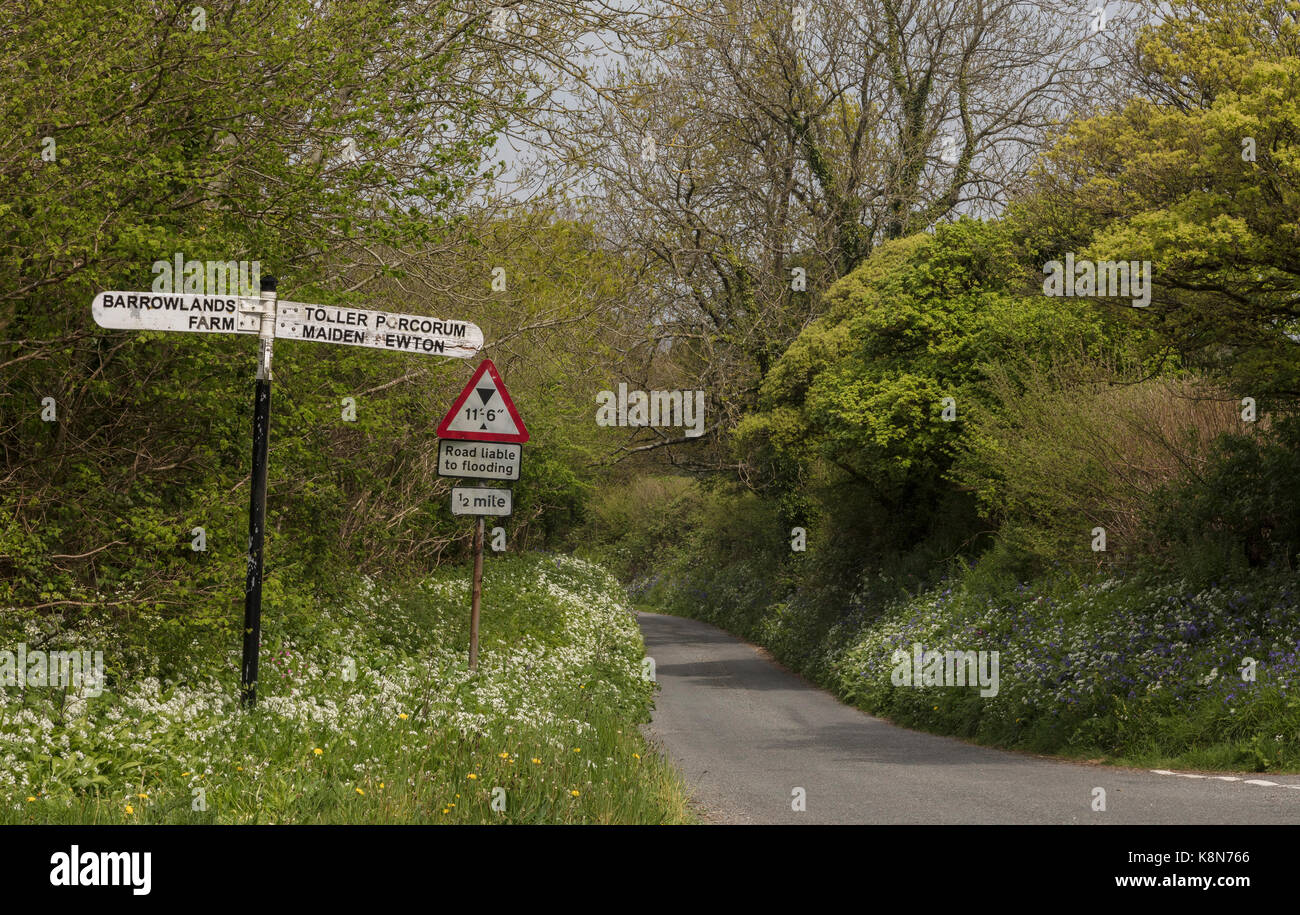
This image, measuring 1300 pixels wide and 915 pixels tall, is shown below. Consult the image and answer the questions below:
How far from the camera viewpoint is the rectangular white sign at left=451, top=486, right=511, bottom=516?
11.0 meters

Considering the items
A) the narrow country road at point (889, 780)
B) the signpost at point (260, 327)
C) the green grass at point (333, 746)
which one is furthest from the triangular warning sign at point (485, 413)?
the narrow country road at point (889, 780)

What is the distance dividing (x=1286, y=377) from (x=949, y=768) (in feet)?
18.2

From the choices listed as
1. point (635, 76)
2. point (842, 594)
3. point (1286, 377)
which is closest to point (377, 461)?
point (635, 76)

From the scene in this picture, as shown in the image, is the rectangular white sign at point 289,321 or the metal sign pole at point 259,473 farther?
the metal sign pole at point 259,473

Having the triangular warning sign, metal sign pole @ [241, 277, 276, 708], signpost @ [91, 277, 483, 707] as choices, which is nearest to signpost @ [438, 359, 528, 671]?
the triangular warning sign

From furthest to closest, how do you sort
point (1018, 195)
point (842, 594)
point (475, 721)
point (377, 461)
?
1. point (1018, 195)
2. point (842, 594)
3. point (377, 461)
4. point (475, 721)

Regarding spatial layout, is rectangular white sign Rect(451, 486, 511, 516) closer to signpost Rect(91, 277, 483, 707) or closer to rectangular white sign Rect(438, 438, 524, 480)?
rectangular white sign Rect(438, 438, 524, 480)

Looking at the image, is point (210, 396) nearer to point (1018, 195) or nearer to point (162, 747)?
point (162, 747)

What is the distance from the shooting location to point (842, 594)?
1151 inches

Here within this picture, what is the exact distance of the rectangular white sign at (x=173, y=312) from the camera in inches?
306

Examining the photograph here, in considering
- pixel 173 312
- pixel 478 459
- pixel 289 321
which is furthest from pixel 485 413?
pixel 173 312

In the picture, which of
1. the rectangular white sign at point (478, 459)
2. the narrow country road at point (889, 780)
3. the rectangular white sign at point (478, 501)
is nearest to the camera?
the narrow country road at point (889, 780)

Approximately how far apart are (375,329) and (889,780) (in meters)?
6.40

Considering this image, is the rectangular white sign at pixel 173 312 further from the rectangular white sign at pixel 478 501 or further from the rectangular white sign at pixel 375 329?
the rectangular white sign at pixel 478 501
